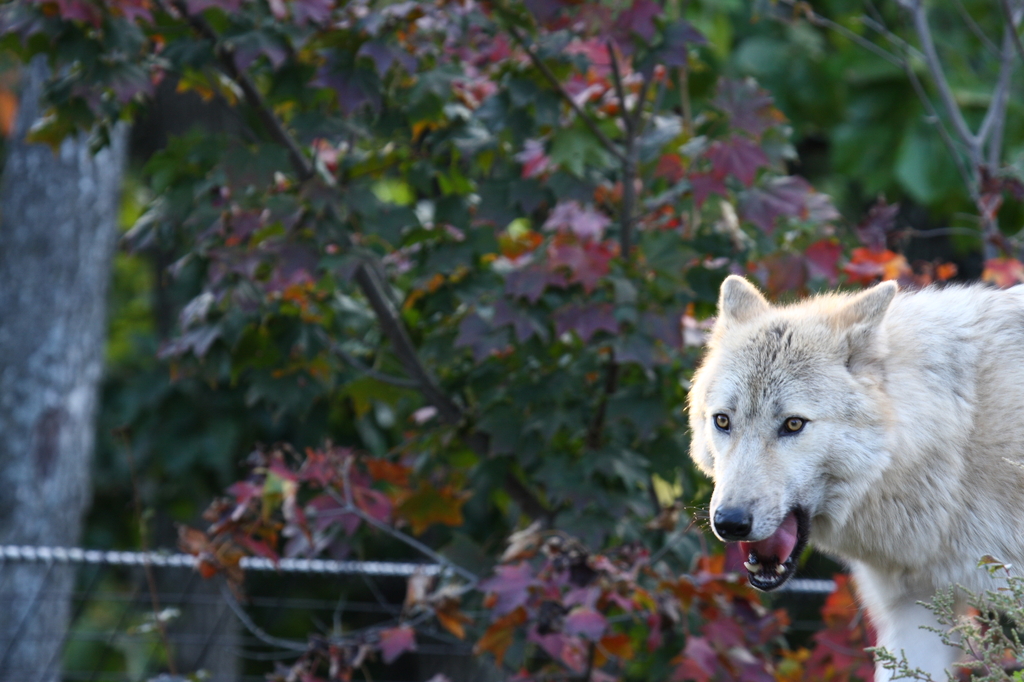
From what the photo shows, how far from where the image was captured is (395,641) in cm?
362

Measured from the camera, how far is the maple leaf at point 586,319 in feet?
12.1

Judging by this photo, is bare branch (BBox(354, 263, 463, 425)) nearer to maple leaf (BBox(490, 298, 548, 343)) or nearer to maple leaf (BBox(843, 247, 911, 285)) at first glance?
maple leaf (BBox(490, 298, 548, 343))

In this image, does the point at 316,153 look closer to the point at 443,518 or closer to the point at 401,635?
the point at 443,518

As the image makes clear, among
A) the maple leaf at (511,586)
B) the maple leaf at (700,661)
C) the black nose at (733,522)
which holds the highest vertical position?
the black nose at (733,522)

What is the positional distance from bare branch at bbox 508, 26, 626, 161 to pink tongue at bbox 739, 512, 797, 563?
5.74 feet

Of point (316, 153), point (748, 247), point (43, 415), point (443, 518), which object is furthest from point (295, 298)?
point (43, 415)

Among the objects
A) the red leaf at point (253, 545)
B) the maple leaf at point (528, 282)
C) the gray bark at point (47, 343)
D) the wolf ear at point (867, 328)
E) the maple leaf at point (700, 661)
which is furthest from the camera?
the gray bark at point (47, 343)

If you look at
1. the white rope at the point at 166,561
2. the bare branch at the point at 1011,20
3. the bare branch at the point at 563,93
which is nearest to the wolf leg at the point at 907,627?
the white rope at the point at 166,561

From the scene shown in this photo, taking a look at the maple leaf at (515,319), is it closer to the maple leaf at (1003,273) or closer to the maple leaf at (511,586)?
the maple leaf at (511,586)

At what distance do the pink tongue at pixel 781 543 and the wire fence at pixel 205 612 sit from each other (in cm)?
166

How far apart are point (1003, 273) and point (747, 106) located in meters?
1.22

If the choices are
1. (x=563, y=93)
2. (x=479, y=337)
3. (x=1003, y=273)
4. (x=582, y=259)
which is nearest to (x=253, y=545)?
(x=479, y=337)

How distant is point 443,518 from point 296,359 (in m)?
0.90

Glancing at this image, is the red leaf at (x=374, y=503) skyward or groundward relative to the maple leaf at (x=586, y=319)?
groundward
